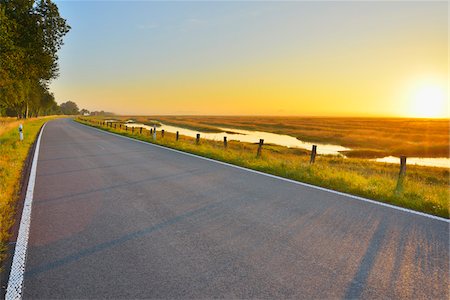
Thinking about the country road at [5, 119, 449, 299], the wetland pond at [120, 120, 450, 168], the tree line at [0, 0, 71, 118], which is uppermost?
the tree line at [0, 0, 71, 118]

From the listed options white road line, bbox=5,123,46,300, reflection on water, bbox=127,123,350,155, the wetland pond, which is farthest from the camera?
reflection on water, bbox=127,123,350,155

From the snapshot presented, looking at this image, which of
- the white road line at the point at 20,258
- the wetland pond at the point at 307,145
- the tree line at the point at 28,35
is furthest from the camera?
the wetland pond at the point at 307,145

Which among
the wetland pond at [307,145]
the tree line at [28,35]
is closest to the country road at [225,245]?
the tree line at [28,35]

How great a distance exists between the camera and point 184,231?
4340mm

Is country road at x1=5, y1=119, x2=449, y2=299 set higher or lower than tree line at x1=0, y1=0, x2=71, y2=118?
lower

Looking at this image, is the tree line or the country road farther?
the tree line

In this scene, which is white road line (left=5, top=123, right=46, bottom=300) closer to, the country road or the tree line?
the country road

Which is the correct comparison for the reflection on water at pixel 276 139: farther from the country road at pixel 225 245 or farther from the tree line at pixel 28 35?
the country road at pixel 225 245

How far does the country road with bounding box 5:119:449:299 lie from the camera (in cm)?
296

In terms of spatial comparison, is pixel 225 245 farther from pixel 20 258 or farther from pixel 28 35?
pixel 28 35

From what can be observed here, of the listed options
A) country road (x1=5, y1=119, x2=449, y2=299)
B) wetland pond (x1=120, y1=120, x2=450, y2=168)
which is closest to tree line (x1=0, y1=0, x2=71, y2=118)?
country road (x1=5, y1=119, x2=449, y2=299)

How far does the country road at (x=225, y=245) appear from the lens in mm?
2961

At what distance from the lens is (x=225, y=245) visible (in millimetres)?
3887

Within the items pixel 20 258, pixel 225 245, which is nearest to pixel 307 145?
pixel 225 245
